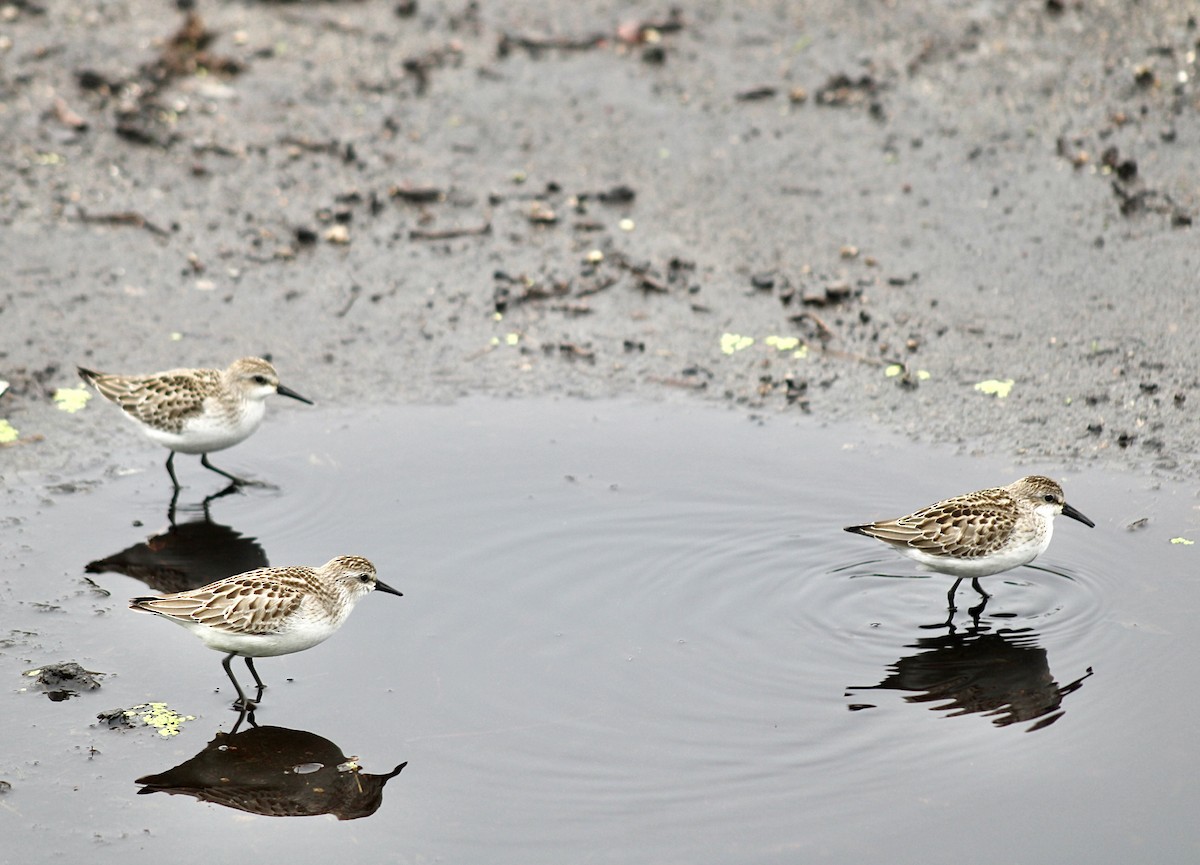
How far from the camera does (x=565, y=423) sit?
10.7 meters

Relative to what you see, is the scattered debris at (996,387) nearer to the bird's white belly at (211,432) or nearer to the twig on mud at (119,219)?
the bird's white belly at (211,432)

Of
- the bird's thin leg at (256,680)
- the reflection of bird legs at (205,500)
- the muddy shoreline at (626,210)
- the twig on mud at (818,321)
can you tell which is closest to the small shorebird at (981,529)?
the muddy shoreline at (626,210)

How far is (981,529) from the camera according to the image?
8242mm

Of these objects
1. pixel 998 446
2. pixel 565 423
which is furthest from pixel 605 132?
pixel 998 446

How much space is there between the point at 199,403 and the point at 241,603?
260 centimetres

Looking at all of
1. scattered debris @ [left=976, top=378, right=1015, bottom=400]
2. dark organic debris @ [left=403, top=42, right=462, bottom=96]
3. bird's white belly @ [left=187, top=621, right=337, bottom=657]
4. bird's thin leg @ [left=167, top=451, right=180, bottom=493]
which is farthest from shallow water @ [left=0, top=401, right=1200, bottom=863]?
dark organic debris @ [left=403, top=42, right=462, bottom=96]

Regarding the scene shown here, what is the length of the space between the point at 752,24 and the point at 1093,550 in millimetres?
8895

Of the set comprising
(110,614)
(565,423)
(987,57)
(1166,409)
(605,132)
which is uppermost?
(987,57)

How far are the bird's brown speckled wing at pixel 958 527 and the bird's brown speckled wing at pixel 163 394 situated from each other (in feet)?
15.6

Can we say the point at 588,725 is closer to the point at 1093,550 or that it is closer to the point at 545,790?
the point at 545,790

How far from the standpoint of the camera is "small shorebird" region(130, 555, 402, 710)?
760 centimetres

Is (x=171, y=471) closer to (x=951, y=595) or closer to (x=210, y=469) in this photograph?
(x=210, y=469)

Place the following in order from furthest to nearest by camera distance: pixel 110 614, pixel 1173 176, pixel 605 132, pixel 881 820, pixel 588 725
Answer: pixel 605 132 < pixel 1173 176 < pixel 110 614 < pixel 588 725 < pixel 881 820

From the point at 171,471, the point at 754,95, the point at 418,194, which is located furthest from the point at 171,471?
the point at 754,95
